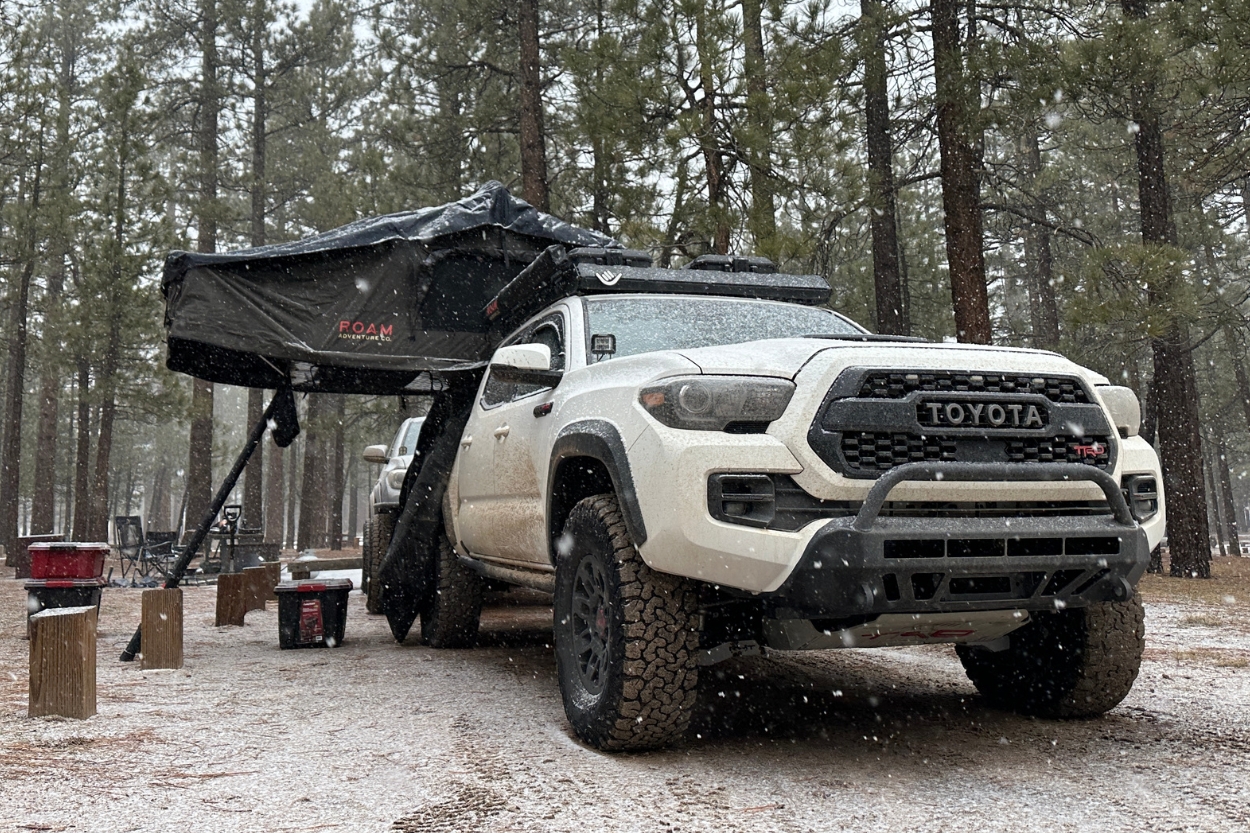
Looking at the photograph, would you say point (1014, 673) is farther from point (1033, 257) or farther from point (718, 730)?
point (1033, 257)

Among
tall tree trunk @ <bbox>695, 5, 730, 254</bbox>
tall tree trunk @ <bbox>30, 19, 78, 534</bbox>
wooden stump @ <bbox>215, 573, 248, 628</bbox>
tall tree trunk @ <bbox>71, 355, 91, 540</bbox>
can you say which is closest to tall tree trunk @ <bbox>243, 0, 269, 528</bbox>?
tall tree trunk @ <bbox>30, 19, 78, 534</bbox>

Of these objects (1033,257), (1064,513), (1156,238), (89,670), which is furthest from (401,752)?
(1033,257)

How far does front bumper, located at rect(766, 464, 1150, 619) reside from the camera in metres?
3.34

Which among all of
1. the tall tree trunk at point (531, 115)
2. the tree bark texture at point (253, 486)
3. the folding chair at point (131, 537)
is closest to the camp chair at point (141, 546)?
the folding chair at point (131, 537)

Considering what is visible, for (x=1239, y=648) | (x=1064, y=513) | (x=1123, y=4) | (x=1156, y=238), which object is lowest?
(x=1239, y=648)

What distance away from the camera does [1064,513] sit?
3.73m

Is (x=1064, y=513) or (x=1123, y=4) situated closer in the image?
(x=1064, y=513)

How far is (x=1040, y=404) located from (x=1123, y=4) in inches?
473

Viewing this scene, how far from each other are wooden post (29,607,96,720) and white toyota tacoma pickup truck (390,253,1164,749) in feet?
7.45

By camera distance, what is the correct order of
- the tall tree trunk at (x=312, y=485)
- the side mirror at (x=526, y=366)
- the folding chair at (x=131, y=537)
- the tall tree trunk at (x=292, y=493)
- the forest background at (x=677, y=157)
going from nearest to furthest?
the side mirror at (x=526, y=366), the forest background at (x=677, y=157), the folding chair at (x=131, y=537), the tall tree trunk at (x=312, y=485), the tall tree trunk at (x=292, y=493)

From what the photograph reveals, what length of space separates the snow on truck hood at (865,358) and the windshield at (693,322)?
1080 mm

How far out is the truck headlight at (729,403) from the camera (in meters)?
3.63

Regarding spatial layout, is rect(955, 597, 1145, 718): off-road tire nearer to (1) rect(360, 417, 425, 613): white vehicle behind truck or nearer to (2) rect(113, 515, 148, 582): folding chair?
(1) rect(360, 417, 425, 613): white vehicle behind truck

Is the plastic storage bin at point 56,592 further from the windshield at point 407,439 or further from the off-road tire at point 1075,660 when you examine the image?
the off-road tire at point 1075,660
